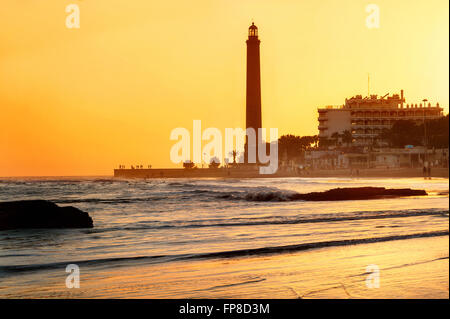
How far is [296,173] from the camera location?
386 ft

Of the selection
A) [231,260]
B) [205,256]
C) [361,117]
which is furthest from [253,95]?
[231,260]

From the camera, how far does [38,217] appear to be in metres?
15.0

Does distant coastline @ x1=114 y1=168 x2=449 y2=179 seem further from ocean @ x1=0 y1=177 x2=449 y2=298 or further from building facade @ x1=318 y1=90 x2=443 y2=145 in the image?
ocean @ x1=0 y1=177 x2=449 y2=298

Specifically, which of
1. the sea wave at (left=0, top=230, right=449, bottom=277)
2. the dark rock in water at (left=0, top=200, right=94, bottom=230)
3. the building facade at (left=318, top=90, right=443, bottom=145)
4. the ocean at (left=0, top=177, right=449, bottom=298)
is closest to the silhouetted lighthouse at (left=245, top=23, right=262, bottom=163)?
the building facade at (left=318, top=90, right=443, bottom=145)

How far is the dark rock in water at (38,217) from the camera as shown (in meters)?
14.7

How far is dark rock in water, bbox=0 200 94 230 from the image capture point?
1474 centimetres

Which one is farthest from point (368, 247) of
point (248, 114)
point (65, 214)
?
point (248, 114)

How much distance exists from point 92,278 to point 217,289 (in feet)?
6.48

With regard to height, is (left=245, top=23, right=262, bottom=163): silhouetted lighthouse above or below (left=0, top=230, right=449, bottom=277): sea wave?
above

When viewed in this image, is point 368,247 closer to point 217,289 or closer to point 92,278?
point 217,289

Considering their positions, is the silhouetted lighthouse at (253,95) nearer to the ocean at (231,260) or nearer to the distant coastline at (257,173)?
the distant coastline at (257,173)

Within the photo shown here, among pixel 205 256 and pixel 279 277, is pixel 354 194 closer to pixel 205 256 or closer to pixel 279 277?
pixel 205 256

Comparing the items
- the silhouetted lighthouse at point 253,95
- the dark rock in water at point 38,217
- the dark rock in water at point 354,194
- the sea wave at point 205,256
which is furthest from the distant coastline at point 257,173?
the sea wave at point 205,256
